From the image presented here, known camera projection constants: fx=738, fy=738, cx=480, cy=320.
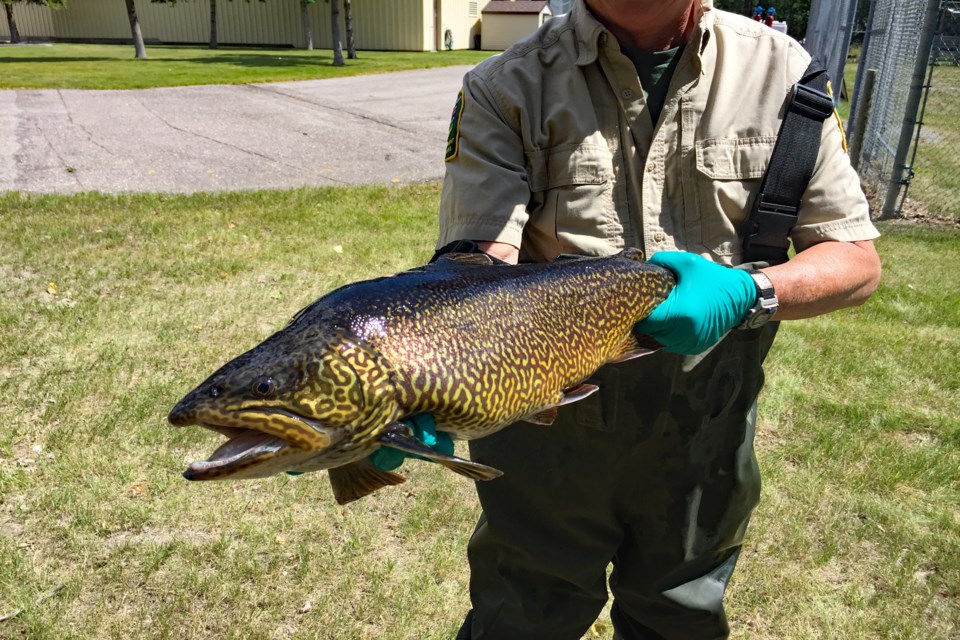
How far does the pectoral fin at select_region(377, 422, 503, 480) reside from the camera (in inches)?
63.3

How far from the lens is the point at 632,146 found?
235cm

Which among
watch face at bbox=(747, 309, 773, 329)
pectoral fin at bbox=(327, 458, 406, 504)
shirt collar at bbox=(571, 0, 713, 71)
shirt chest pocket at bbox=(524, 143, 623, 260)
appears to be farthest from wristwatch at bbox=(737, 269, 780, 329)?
pectoral fin at bbox=(327, 458, 406, 504)

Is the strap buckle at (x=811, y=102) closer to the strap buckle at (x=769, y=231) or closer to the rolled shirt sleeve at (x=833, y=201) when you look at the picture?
the rolled shirt sleeve at (x=833, y=201)

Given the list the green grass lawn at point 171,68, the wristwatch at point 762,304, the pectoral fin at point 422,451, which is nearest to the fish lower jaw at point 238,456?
the pectoral fin at point 422,451

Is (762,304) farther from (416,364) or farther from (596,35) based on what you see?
(416,364)

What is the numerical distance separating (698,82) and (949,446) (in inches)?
136

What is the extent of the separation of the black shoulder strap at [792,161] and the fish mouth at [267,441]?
1.51 m

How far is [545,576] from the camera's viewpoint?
101 inches

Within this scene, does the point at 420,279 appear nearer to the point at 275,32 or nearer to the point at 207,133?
the point at 207,133

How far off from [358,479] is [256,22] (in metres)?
44.8

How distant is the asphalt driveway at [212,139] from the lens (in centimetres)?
1027

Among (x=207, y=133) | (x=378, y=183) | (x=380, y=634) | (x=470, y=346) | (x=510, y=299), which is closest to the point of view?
(x=470, y=346)

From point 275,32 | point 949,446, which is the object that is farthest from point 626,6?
point 275,32

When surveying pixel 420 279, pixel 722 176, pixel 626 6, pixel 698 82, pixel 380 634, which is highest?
pixel 626 6
